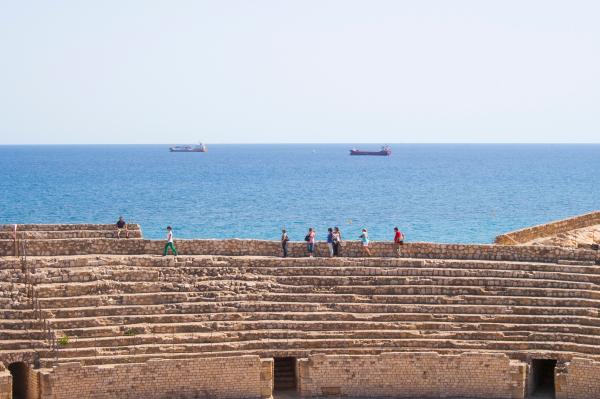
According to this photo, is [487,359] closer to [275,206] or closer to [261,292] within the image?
[261,292]

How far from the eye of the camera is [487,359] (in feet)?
88.7

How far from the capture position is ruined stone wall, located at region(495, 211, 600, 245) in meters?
34.8

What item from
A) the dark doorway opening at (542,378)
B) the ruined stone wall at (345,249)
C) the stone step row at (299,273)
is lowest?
the dark doorway opening at (542,378)

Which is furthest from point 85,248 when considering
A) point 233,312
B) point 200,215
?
point 200,215

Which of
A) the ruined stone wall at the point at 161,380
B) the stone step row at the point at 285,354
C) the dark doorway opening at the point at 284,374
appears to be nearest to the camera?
the ruined stone wall at the point at 161,380

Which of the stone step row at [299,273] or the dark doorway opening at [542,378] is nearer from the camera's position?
the dark doorway opening at [542,378]

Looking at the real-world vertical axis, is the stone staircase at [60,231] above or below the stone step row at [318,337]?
above

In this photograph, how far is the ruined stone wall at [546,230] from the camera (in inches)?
1372

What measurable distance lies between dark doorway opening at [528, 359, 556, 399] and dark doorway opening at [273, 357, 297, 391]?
607 cm

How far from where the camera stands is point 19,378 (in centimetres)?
2741

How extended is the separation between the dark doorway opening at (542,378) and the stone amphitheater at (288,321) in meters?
0.05

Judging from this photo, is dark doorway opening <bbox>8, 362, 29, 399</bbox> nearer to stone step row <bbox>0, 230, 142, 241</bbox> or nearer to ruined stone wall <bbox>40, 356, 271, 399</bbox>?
ruined stone wall <bbox>40, 356, 271, 399</bbox>

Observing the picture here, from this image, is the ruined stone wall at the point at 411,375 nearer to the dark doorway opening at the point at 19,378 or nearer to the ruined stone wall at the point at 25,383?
the ruined stone wall at the point at 25,383

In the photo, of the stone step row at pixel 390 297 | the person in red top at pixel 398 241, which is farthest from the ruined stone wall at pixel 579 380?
the person in red top at pixel 398 241
